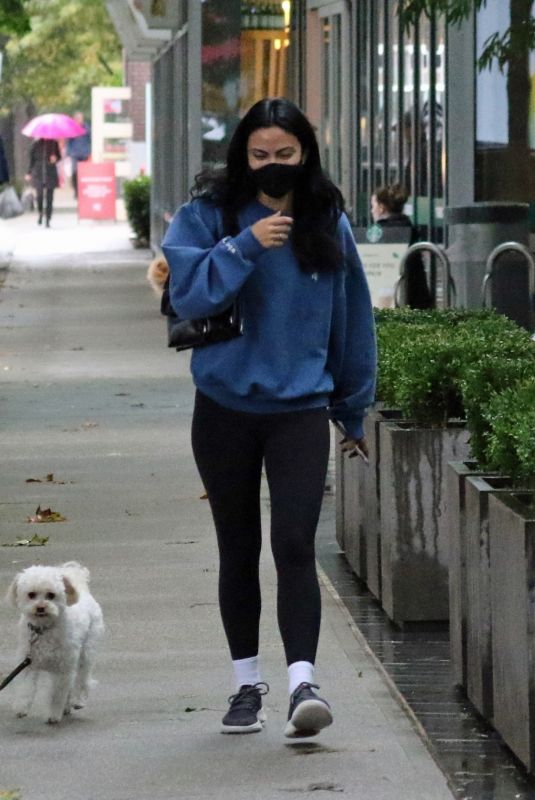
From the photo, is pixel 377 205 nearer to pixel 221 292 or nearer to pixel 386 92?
pixel 386 92

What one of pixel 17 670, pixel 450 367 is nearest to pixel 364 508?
pixel 450 367

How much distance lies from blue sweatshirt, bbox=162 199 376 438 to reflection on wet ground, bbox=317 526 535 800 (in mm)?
1026

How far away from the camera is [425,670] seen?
6.63m

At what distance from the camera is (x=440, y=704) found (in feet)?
20.2

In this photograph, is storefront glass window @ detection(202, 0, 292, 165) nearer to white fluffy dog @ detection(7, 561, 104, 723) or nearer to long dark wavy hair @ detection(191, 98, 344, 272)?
white fluffy dog @ detection(7, 561, 104, 723)

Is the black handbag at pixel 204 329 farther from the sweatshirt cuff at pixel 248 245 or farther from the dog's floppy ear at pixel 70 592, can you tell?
the dog's floppy ear at pixel 70 592

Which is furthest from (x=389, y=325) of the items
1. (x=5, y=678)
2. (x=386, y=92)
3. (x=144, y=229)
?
(x=144, y=229)

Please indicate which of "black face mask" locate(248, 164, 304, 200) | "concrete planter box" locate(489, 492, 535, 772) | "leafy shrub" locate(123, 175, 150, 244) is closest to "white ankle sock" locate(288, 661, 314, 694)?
"concrete planter box" locate(489, 492, 535, 772)

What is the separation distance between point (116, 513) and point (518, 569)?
15.6ft

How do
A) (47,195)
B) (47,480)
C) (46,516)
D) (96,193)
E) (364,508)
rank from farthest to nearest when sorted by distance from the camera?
(96,193) → (47,195) → (47,480) → (46,516) → (364,508)

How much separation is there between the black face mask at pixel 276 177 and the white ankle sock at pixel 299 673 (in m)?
1.27

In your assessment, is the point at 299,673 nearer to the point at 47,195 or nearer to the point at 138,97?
the point at 47,195

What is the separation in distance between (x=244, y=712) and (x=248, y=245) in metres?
1.32

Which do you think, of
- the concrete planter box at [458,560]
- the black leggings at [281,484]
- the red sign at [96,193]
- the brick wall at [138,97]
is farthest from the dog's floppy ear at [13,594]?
the brick wall at [138,97]
